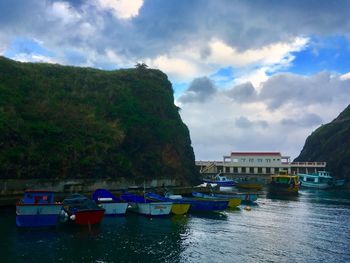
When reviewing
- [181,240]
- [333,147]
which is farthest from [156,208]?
[333,147]

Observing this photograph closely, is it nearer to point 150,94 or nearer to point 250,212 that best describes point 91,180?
point 250,212

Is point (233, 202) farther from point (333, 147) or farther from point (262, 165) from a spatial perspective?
point (333, 147)

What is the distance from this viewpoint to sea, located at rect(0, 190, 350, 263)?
26516 mm

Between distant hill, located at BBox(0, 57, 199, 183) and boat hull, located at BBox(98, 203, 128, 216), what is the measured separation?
647 inches

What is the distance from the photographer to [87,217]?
36.7 m

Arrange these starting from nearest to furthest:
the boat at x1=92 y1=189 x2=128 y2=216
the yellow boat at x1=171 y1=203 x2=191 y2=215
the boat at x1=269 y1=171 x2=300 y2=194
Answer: the boat at x1=92 y1=189 x2=128 y2=216
the yellow boat at x1=171 y1=203 x2=191 y2=215
the boat at x1=269 y1=171 x2=300 y2=194

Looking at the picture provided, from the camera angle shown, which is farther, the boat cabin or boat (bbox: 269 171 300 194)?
boat (bbox: 269 171 300 194)

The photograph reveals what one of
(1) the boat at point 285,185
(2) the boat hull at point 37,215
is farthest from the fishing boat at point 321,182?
(2) the boat hull at point 37,215

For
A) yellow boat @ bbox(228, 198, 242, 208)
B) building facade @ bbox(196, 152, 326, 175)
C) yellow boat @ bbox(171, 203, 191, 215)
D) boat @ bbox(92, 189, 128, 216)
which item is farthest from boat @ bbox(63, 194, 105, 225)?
building facade @ bbox(196, 152, 326, 175)

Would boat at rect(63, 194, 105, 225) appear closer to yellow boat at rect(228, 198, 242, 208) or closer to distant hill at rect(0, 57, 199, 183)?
distant hill at rect(0, 57, 199, 183)

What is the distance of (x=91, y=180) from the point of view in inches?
2312

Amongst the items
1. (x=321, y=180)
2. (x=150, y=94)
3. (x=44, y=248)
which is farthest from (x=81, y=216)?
(x=321, y=180)

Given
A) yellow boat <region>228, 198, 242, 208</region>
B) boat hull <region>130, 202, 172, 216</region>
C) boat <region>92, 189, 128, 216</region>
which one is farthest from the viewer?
yellow boat <region>228, 198, 242, 208</region>

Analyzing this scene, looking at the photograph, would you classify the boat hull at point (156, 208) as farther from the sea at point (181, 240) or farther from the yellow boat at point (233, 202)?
the yellow boat at point (233, 202)
